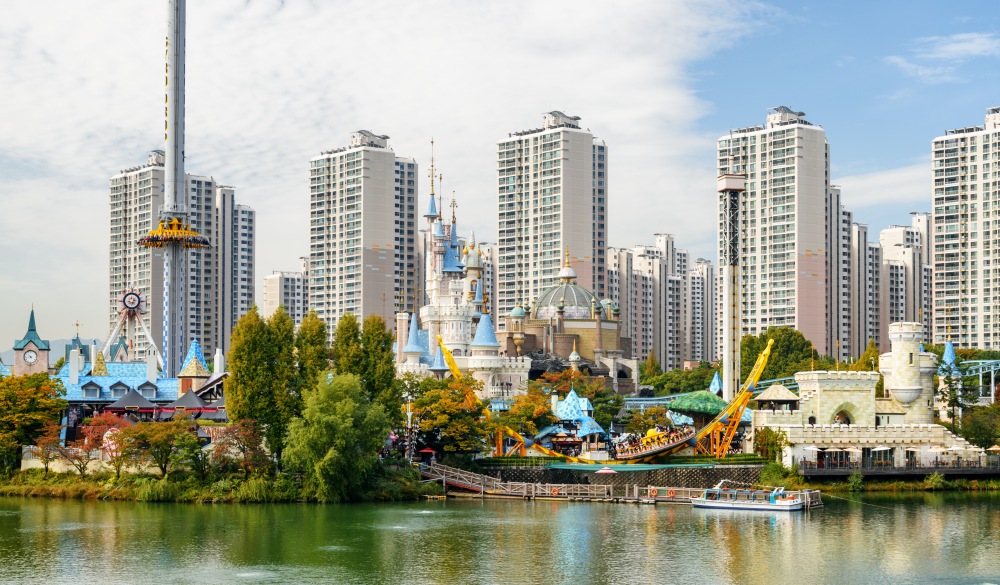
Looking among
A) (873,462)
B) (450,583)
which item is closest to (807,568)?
(450,583)

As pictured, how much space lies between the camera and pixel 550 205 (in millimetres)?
158750

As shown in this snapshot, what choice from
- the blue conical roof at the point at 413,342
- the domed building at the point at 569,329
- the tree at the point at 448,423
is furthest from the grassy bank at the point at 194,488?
the domed building at the point at 569,329

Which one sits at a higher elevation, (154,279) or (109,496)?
(154,279)

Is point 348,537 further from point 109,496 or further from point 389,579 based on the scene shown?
point 109,496

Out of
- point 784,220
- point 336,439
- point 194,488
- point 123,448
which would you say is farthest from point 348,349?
point 784,220

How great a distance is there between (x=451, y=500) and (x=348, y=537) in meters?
15.1

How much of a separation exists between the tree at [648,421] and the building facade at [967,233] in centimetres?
6364

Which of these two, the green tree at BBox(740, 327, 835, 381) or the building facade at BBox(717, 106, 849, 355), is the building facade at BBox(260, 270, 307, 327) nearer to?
the building facade at BBox(717, 106, 849, 355)

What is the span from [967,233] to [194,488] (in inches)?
4136

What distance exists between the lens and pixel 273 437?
66188 mm

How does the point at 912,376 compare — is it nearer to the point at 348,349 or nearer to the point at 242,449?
the point at 348,349

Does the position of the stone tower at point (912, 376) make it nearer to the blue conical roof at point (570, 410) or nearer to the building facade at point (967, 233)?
the blue conical roof at point (570, 410)

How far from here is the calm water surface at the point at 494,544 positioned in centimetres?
4247

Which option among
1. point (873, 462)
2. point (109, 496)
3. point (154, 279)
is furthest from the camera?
point (154, 279)
